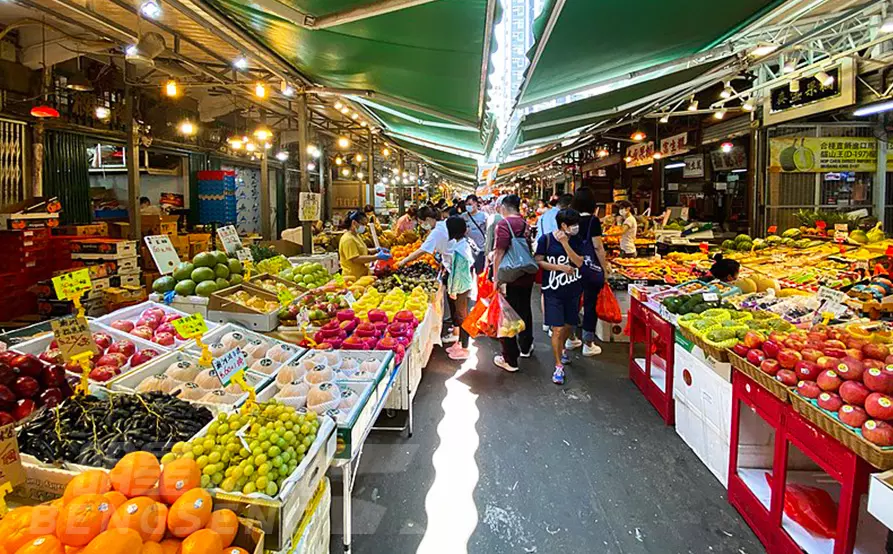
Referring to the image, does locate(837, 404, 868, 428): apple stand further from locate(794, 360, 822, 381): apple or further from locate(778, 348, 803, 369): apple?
locate(778, 348, 803, 369): apple

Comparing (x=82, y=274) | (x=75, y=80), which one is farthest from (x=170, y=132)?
(x=82, y=274)

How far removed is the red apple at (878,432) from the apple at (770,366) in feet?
2.16

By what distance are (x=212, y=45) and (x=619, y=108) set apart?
22.0 feet

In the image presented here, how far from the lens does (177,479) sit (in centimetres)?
181

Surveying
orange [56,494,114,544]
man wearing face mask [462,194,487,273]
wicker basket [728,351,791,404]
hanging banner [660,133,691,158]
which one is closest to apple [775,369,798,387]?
wicker basket [728,351,791,404]

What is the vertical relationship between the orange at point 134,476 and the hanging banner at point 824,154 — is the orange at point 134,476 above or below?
below

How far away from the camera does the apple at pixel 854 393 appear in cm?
234

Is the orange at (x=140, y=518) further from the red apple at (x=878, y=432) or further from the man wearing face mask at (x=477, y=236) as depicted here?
the man wearing face mask at (x=477, y=236)

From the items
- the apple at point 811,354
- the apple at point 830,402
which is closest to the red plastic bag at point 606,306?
the apple at point 811,354

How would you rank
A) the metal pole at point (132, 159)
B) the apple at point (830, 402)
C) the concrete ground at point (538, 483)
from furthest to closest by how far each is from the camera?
the metal pole at point (132, 159)
the concrete ground at point (538, 483)
the apple at point (830, 402)

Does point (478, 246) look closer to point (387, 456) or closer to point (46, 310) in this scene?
point (387, 456)

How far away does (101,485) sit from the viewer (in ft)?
5.71

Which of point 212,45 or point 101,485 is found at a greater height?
point 212,45

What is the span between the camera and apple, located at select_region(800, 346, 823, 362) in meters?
2.79
